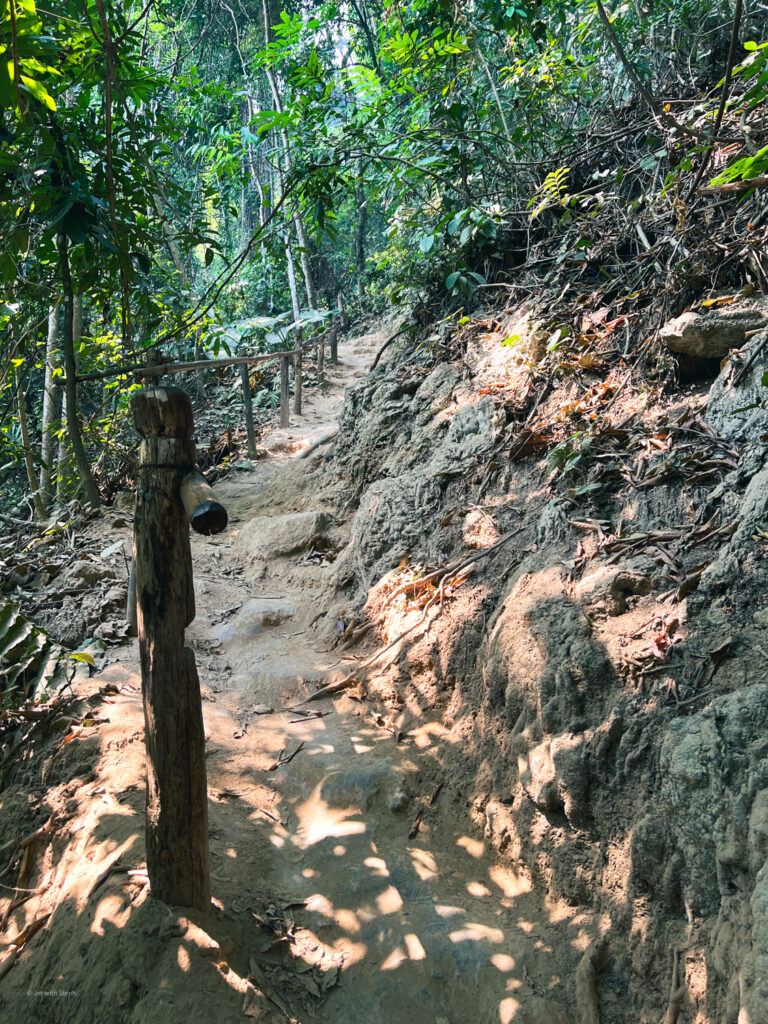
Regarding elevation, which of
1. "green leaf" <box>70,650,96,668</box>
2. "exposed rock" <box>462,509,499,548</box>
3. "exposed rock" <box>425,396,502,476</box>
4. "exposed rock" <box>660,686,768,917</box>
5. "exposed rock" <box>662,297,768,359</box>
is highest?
"exposed rock" <box>662,297,768,359</box>

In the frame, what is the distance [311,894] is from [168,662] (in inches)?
50.8

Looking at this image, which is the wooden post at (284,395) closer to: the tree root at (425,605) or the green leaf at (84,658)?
the green leaf at (84,658)

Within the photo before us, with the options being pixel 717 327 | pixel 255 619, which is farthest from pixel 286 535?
pixel 717 327

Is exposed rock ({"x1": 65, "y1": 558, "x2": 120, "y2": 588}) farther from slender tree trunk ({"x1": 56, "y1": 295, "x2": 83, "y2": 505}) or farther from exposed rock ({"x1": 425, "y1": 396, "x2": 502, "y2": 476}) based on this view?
exposed rock ({"x1": 425, "y1": 396, "x2": 502, "y2": 476})

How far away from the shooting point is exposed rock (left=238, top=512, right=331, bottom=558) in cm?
629

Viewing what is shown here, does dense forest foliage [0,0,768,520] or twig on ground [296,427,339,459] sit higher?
dense forest foliage [0,0,768,520]

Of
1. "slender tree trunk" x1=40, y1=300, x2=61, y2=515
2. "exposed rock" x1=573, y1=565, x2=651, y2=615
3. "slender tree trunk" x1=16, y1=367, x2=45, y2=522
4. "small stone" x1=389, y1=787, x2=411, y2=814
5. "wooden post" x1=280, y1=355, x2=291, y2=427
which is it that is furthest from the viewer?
"wooden post" x1=280, y1=355, x2=291, y2=427

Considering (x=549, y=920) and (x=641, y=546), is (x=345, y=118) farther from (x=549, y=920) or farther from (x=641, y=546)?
(x=549, y=920)

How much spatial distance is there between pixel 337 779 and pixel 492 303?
4.66 meters

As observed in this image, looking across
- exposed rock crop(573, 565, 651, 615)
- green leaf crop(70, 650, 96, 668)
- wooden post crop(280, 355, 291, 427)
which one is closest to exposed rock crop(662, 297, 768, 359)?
exposed rock crop(573, 565, 651, 615)

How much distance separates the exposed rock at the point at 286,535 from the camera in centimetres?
629

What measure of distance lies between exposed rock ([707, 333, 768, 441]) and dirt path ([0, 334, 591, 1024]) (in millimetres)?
2113

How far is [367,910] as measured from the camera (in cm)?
273

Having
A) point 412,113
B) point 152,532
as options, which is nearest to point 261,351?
point 412,113
